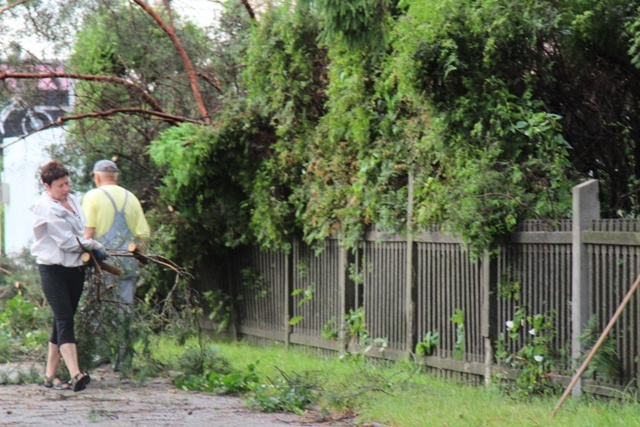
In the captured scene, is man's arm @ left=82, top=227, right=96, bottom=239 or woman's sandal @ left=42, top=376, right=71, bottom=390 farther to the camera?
Result: man's arm @ left=82, top=227, right=96, bottom=239

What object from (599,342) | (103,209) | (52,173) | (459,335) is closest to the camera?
(599,342)

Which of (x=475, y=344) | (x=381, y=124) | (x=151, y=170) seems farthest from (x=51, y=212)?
(x=151, y=170)

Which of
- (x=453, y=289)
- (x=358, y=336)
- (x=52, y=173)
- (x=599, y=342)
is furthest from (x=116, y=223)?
(x=599, y=342)

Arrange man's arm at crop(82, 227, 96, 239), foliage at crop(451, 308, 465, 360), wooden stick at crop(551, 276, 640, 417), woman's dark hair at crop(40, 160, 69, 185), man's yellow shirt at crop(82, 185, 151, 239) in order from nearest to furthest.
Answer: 1. wooden stick at crop(551, 276, 640, 417)
2. foliage at crop(451, 308, 465, 360)
3. woman's dark hair at crop(40, 160, 69, 185)
4. man's arm at crop(82, 227, 96, 239)
5. man's yellow shirt at crop(82, 185, 151, 239)

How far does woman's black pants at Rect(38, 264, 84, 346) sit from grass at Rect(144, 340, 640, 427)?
1174 mm

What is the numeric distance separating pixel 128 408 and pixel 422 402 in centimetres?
232

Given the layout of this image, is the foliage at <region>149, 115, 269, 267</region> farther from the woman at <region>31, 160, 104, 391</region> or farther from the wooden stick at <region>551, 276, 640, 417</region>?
the wooden stick at <region>551, 276, 640, 417</region>

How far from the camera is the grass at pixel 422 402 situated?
6.95 metres

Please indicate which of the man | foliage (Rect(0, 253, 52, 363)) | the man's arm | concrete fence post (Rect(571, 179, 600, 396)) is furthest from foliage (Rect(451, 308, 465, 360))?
foliage (Rect(0, 253, 52, 363))

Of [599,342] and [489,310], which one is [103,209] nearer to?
[489,310]

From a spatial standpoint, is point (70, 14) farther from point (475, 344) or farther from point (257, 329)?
point (475, 344)

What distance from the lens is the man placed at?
10422mm

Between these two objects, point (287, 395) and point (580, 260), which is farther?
point (287, 395)

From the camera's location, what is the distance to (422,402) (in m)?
7.93
